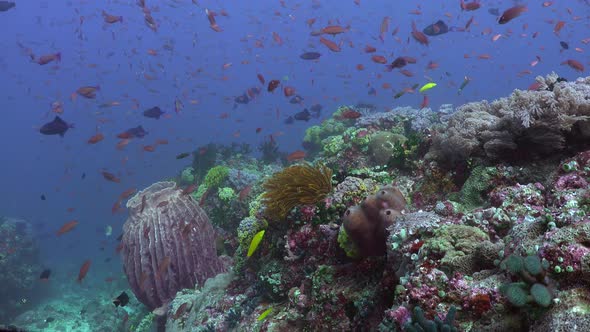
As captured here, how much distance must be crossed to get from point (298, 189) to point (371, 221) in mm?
1803


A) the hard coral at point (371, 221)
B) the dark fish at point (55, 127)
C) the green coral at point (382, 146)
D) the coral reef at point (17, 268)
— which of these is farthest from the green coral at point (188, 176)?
the hard coral at point (371, 221)

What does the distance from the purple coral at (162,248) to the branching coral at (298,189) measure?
340 centimetres

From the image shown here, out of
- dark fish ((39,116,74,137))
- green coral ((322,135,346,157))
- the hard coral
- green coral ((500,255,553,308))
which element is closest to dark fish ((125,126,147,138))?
dark fish ((39,116,74,137))

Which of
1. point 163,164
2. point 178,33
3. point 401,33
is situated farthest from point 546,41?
point 163,164

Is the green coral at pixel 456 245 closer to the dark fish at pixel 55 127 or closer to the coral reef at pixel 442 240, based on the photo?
the coral reef at pixel 442 240

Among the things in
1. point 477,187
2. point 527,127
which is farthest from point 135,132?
point 527,127

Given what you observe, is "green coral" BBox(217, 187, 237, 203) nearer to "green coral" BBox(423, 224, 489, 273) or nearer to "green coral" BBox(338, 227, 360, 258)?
"green coral" BBox(338, 227, 360, 258)

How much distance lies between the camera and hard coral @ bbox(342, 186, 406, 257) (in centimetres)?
419

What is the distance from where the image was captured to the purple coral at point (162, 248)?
8742 mm

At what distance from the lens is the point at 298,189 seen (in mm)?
5812

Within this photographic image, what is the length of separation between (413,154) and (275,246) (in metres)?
2.93

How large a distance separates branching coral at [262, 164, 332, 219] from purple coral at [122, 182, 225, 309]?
11.2 ft

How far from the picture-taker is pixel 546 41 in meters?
135

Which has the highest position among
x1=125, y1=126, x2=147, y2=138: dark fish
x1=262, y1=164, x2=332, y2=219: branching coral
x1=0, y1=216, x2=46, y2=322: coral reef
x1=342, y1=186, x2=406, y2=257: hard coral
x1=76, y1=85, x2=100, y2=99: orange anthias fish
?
x1=342, y1=186, x2=406, y2=257: hard coral
